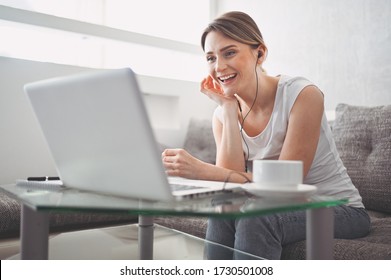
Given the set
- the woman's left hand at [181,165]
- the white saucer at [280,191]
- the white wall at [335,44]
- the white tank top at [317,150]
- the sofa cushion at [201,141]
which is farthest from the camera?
the sofa cushion at [201,141]

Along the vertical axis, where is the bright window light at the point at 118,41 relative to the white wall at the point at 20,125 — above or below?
above

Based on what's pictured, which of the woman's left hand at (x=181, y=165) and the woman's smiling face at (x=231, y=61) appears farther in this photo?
the woman's smiling face at (x=231, y=61)

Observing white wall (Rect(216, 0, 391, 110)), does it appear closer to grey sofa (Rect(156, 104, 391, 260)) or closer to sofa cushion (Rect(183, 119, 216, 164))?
grey sofa (Rect(156, 104, 391, 260))

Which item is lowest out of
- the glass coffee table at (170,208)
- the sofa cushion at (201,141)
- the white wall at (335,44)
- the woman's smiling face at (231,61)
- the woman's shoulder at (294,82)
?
the glass coffee table at (170,208)

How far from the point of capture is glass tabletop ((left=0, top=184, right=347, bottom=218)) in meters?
0.55

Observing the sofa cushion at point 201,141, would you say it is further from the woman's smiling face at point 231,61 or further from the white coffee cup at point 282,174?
the white coffee cup at point 282,174

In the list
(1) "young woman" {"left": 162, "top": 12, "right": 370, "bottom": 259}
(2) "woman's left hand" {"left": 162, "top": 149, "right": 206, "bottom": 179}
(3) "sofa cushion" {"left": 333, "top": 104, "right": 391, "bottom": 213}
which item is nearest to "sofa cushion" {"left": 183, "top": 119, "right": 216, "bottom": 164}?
(3) "sofa cushion" {"left": 333, "top": 104, "right": 391, "bottom": 213}

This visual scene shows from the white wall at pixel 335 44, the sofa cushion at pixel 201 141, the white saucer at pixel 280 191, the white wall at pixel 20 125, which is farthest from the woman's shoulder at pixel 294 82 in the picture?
the white wall at pixel 20 125

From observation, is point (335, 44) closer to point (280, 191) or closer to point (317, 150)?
point (317, 150)

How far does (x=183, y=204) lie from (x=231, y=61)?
80 centimetres

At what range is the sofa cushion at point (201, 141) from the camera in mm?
2621

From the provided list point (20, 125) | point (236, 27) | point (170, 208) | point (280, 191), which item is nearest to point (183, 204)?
point (170, 208)

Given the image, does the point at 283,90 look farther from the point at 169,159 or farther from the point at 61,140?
the point at 61,140

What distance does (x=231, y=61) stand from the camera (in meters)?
1.29
